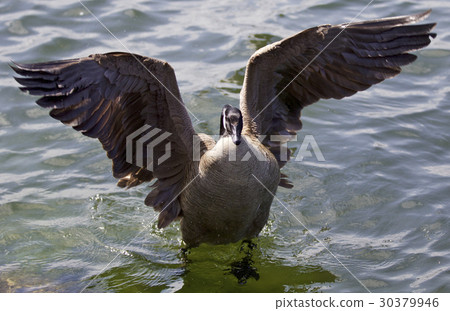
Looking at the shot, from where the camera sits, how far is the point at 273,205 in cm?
937

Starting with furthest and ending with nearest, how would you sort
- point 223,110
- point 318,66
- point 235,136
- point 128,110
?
point 318,66, point 128,110, point 223,110, point 235,136

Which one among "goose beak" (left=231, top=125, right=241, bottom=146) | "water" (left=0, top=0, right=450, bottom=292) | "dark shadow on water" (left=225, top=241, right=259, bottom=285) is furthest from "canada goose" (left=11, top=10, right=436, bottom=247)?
"water" (left=0, top=0, right=450, bottom=292)

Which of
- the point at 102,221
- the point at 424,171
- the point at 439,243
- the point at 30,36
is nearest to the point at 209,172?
the point at 102,221

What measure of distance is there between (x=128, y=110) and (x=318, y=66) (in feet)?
8.03

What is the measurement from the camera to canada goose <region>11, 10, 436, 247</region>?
6.93m

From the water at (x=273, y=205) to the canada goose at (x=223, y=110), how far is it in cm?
71

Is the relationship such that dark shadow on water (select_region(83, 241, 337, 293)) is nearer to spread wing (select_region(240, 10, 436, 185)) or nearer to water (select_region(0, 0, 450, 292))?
water (select_region(0, 0, 450, 292))

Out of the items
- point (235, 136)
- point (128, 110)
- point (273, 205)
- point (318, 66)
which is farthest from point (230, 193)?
point (273, 205)

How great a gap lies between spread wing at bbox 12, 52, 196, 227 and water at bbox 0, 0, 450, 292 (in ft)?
3.00

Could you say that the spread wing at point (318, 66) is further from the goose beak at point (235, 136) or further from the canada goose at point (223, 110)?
the goose beak at point (235, 136)

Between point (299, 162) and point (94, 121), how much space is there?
13.2ft

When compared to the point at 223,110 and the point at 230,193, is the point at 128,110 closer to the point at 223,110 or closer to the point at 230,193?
the point at 223,110

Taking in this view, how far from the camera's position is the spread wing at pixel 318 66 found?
7562 mm

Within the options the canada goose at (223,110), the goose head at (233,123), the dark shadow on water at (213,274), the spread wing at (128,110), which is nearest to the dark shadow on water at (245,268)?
the dark shadow on water at (213,274)
